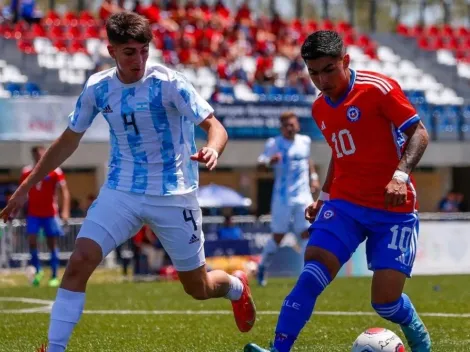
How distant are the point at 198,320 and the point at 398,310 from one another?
428 centimetres

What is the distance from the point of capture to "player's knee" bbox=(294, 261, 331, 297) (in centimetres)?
714

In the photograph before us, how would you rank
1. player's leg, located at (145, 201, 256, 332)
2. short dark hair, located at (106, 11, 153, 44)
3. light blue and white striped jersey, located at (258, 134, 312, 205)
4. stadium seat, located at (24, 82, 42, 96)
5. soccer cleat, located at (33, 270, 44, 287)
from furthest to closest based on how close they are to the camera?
stadium seat, located at (24, 82, 42, 96), soccer cleat, located at (33, 270, 44, 287), light blue and white striped jersey, located at (258, 134, 312, 205), player's leg, located at (145, 201, 256, 332), short dark hair, located at (106, 11, 153, 44)

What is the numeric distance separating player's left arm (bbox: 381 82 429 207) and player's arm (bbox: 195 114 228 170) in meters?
1.06

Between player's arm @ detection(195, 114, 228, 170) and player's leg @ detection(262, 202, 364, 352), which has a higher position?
player's arm @ detection(195, 114, 228, 170)

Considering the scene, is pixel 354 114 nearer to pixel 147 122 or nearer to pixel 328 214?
pixel 328 214

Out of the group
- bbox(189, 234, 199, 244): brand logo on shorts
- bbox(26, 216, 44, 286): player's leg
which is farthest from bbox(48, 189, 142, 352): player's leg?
bbox(26, 216, 44, 286): player's leg

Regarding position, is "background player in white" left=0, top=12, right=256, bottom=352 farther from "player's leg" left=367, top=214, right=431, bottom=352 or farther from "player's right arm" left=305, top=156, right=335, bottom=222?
"player's leg" left=367, top=214, right=431, bottom=352

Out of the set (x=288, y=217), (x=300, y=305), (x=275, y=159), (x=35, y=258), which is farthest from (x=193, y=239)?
(x=35, y=258)

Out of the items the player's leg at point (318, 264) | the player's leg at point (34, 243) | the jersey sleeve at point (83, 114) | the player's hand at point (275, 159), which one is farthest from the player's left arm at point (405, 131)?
the player's leg at point (34, 243)

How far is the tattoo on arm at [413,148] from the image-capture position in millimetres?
7098

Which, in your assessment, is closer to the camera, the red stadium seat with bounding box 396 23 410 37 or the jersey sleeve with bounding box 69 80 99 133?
the jersey sleeve with bounding box 69 80 99 133

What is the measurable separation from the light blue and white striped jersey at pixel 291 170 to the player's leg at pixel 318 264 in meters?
9.75

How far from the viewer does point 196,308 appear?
42.3 ft

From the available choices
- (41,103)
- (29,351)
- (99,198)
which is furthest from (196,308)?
(41,103)
